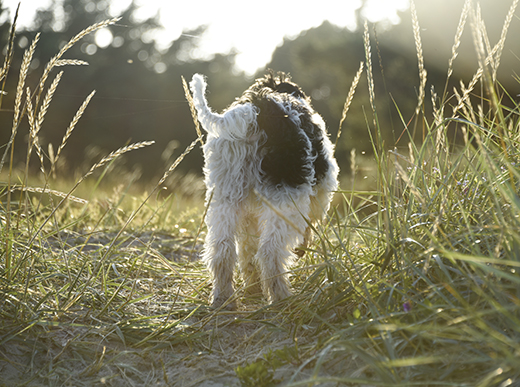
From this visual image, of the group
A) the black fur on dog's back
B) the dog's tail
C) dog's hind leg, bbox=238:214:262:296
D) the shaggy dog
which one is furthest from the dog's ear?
dog's hind leg, bbox=238:214:262:296

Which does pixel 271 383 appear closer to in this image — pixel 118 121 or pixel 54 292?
pixel 54 292

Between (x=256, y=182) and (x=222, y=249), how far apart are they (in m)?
0.52

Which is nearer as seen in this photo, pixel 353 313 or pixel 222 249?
pixel 353 313

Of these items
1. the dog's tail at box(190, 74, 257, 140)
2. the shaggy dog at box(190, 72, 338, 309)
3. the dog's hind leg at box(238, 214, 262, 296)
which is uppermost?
the dog's tail at box(190, 74, 257, 140)

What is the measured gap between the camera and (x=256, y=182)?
2.81 m

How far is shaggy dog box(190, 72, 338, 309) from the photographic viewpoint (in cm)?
272

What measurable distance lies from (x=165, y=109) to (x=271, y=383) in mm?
19262

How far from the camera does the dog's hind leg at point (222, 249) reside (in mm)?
2770

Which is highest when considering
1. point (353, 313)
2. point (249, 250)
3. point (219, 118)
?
point (219, 118)

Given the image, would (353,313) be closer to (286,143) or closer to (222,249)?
(222,249)

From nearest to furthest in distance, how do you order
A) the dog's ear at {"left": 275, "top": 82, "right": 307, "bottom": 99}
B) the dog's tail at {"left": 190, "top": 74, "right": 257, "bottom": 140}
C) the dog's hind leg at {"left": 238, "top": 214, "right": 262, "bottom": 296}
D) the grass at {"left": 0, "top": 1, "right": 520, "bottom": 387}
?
the grass at {"left": 0, "top": 1, "right": 520, "bottom": 387} < the dog's tail at {"left": 190, "top": 74, "right": 257, "bottom": 140} < the dog's hind leg at {"left": 238, "top": 214, "right": 262, "bottom": 296} < the dog's ear at {"left": 275, "top": 82, "right": 307, "bottom": 99}

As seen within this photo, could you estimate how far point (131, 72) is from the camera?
1956 centimetres

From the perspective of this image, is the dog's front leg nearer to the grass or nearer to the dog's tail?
the grass

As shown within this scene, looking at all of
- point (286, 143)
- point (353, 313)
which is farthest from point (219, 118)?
point (353, 313)
